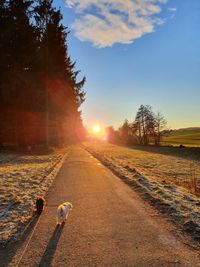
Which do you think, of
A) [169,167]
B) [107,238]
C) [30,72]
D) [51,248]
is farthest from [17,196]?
[30,72]

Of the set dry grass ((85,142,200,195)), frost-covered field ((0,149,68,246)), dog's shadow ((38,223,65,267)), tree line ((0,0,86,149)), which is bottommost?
dry grass ((85,142,200,195))

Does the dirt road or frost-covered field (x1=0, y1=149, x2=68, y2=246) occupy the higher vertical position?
frost-covered field (x1=0, y1=149, x2=68, y2=246)

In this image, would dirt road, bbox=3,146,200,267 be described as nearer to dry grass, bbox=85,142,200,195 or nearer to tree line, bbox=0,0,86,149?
dry grass, bbox=85,142,200,195

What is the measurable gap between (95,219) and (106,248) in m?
1.82

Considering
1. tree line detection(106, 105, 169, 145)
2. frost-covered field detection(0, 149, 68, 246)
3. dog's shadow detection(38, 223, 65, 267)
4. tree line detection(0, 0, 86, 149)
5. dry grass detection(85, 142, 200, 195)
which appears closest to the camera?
dog's shadow detection(38, 223, 65, 267)

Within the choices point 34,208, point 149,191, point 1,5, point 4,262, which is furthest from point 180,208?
point 1,5

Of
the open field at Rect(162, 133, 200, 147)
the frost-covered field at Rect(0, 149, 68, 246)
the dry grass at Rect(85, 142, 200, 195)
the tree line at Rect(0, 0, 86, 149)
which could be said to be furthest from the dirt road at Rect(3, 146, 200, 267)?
the open field at Rect(162, 133, 200, 147)

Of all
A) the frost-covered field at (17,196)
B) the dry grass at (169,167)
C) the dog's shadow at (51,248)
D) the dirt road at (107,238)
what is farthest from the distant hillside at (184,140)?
the dog's shadow at (51,248)

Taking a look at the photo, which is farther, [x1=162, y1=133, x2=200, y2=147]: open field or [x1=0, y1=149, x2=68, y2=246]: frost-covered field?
[x1=162, y1=133, x2=200, y2=147]: open field

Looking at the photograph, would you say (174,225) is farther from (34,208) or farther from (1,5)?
(1,5)

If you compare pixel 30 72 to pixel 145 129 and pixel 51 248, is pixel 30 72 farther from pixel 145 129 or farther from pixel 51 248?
pixel 145 129

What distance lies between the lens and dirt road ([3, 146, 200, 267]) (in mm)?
4691

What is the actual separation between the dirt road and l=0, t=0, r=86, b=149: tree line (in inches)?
805

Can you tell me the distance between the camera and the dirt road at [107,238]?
4.69 metres
